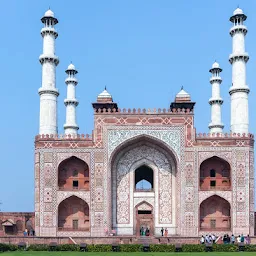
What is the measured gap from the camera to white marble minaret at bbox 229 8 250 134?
25.3m

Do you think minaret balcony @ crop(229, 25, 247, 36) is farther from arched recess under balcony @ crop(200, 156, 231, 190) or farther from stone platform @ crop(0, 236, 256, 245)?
stone platform @ crop(0, 236, 256, 245)

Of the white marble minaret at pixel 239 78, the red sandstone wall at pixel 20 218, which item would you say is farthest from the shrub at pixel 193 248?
the red sandstone wall at pixel 20 218

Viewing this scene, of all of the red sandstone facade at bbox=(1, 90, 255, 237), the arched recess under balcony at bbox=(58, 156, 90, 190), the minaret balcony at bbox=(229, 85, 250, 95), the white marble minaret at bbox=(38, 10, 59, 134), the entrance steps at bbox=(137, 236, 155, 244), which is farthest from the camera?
the minaret balcony at bbox=(229, 85, 250, 95)

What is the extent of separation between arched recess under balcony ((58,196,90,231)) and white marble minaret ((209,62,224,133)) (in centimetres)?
1162

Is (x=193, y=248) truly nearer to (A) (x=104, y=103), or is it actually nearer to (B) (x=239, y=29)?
(A) (x=104, y=103)

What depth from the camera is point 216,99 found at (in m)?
32.5

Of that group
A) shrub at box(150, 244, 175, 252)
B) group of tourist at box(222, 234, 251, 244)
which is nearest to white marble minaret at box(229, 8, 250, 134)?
group of tourist at box(222, 234, 251, 244)

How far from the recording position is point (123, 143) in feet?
78.8

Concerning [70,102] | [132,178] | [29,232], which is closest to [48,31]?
[132,178]

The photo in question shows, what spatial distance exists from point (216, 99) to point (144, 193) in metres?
10.3

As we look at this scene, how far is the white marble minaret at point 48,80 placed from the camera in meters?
25.2

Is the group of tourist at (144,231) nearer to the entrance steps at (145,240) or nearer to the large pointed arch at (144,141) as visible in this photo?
the entrance steps at (145,240)

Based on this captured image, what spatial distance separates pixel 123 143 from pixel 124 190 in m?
2.24

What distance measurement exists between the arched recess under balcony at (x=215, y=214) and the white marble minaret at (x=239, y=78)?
11.6ft
